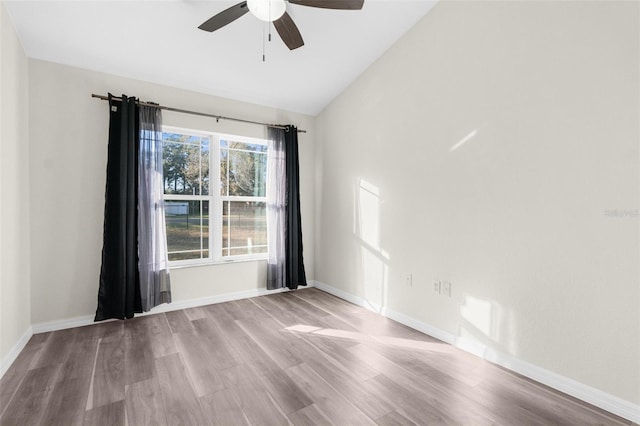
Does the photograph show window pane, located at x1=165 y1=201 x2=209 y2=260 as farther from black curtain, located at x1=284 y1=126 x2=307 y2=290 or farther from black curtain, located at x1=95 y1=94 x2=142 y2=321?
black curtain, located at x1=284 y1=126 x2=307 y2=290

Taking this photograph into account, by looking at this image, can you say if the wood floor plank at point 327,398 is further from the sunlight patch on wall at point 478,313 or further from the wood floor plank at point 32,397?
the wood floor plank at point 32,397

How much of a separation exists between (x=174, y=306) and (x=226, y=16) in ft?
10.2

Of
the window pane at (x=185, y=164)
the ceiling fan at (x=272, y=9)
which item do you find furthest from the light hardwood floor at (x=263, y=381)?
the ceiling fan at (x=272, y=9)

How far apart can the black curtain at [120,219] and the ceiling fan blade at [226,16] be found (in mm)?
1543

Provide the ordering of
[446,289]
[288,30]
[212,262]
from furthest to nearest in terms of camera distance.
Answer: [212,262]
[446,289]
[288,30]

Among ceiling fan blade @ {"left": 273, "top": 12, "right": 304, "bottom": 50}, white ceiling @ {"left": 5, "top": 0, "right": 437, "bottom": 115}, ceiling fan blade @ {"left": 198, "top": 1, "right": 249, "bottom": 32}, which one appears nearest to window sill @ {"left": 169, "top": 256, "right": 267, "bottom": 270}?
white ceiling @ {"left": 5, "top": 0, "right": 437, "bottom": 115}

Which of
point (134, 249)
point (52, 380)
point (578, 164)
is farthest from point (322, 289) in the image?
point (578, 164)

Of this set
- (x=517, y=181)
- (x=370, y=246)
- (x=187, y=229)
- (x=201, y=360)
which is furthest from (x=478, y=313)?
(x=187, y=229)

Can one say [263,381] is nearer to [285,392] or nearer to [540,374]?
[285,392]

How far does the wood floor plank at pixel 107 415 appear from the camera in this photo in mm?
1736

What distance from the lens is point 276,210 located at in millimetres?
4309

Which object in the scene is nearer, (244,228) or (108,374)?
(108,374)

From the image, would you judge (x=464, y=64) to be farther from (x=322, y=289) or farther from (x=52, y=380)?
(x=52, y=380)

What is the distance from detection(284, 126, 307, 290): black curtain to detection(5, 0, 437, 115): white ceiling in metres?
0.73
